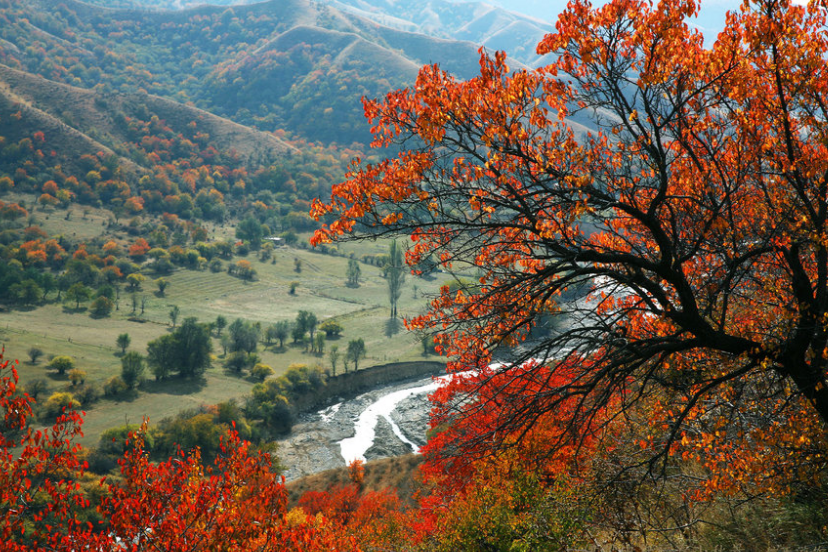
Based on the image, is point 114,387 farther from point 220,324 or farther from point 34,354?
point 220,324

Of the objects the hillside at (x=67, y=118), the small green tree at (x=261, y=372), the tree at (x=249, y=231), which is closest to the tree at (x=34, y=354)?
the small green tree at (x=261, y=372)

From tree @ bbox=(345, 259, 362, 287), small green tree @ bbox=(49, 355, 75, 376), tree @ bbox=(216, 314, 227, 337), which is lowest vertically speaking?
small green tree @ bbox=(49, 355, 75, 376)

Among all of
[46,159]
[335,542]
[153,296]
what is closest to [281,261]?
[153,296]

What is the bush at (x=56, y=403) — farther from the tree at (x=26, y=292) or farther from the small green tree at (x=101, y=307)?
the tree at (x=26, y=292)

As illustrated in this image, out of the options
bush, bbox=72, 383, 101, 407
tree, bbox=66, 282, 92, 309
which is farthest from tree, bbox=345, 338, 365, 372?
tree, bbox=66, 282, 92, 309

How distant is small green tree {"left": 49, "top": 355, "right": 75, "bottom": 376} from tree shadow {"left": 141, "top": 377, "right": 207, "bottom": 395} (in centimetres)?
899

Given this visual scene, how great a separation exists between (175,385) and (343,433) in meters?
26.0

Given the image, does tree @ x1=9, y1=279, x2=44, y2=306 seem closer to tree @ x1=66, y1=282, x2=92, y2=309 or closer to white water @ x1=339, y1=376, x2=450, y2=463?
tree @ x1=66, y1=282, x2=92, y2=309

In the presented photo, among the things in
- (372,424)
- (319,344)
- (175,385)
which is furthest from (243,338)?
(372,424)

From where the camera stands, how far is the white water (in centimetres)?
5626

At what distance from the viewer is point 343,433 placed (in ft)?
200

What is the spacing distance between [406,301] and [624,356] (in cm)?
10418

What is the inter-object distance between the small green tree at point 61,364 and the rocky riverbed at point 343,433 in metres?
30.2

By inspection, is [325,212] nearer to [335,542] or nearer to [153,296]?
[335,542]
